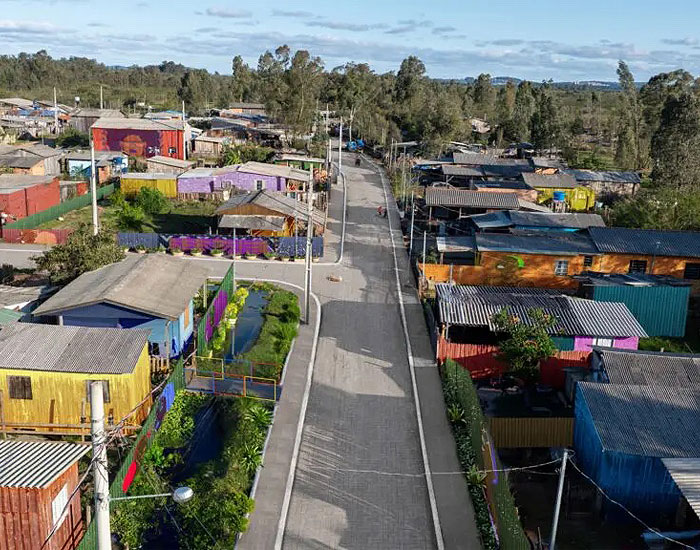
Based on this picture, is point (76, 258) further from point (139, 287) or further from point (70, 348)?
point (70, 348)

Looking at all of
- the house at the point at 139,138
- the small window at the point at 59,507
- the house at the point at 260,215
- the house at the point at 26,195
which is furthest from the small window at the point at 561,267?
the house at the point at 139,138

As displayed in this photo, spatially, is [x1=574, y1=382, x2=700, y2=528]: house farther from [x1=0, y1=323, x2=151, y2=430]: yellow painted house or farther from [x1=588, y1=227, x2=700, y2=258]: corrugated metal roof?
[x1=588, y1=227, x2=700, y2=258]: corrugated metal roof

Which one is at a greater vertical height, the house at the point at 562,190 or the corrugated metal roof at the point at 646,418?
the house at the point at 562,190

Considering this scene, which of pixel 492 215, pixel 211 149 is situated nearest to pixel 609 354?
pixel 492 215

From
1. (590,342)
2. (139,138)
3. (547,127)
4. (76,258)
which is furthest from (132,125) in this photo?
(590,342)

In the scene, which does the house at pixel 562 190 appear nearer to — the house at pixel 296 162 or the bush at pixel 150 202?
the house at pixel 296 162

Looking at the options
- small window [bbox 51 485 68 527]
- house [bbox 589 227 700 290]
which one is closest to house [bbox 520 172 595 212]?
house [bbox 589 227 700 290]
